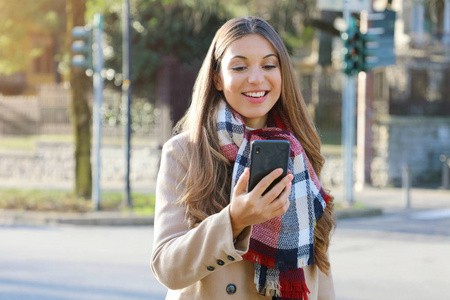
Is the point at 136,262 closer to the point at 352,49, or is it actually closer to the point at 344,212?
the point at 344,212

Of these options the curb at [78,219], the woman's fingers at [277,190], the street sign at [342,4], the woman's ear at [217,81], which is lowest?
the curb at [78,219]

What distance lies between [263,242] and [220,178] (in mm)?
243

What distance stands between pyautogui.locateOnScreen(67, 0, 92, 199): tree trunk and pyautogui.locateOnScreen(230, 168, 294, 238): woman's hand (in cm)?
1278

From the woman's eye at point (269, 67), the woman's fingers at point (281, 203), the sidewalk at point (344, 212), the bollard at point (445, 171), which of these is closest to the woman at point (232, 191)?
the woman's eye at point (269, 67)

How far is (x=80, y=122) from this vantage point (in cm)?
1448

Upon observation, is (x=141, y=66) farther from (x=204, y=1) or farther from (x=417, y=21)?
(x=417, y=21)

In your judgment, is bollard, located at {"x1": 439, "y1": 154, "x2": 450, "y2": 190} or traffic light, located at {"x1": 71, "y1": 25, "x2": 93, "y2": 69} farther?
bollard, located at {"x1": 439, "y1": 154, "x2": 450, "y2": 190}

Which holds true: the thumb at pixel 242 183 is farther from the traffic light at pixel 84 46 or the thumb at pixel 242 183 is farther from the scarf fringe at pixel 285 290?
the traffic light at pixel 84 46

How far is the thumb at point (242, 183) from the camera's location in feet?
6.31

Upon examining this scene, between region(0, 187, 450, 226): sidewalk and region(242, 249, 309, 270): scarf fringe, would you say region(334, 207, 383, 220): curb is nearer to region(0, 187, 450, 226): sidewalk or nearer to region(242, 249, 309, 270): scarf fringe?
region(0, 187, 450, 226): sidewalk

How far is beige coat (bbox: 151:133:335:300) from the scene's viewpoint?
2.04 metres

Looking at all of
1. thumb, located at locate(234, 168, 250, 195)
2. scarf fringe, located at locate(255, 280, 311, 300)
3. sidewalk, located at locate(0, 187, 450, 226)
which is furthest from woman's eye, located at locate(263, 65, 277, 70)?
sidewalk, located at locate(0, 187, 450, 226)

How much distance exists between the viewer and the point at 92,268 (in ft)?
26.3

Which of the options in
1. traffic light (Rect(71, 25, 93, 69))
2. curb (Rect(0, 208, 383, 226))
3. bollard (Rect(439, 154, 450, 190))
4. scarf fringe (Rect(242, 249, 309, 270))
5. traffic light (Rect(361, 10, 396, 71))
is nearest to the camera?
scarf fringe (Rect(242, 249, 309, 270))
